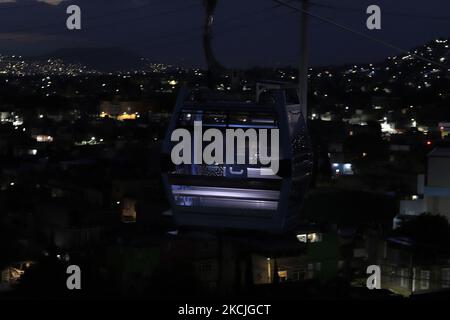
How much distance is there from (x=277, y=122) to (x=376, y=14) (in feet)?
1.97

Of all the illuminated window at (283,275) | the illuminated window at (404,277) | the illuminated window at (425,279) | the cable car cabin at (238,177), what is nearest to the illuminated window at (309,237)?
the illuminated window at (283,275)

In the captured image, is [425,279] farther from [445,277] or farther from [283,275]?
[283,275]

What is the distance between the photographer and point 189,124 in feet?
9.64

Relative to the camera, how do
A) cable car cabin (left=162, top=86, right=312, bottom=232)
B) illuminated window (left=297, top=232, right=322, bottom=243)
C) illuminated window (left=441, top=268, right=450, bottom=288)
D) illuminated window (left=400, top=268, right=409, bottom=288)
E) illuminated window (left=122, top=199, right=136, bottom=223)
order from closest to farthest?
cable car cabin (left=162, top=86, right=312, bottom=232)
illuminated window (left=441, top=268, right=450, bottom=288)
illuminated window (left=400, top=268, right=409, bottom=288)
illuminated window (left=297, top=232, right=322, bottom=243)
illuminated window (left=122, top=199, right=136, bottom=223)

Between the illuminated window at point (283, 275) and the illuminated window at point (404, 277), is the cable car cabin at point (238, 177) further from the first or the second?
the illuminated window at point (404, 277)

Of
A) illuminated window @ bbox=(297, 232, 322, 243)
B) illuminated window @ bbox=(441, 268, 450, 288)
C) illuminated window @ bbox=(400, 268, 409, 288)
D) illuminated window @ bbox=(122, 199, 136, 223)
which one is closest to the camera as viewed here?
illuminated window @ bbox=(441, 268, 450, 288)

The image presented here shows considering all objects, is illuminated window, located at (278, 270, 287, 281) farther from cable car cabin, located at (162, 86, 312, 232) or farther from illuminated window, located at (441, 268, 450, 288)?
cable car cabin, located at (162, 86, 312, 232)

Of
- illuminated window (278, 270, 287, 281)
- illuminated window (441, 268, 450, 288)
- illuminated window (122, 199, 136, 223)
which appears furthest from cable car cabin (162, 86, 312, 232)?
illuminated window (122, 199, 136, 223)

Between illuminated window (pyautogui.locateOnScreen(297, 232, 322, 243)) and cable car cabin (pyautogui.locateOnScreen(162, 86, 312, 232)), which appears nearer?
cable car cabin (pyautogui.locateOnScreen(162, 86, 312, 232))

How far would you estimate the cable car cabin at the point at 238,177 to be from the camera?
2830mm

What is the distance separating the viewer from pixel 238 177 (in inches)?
117

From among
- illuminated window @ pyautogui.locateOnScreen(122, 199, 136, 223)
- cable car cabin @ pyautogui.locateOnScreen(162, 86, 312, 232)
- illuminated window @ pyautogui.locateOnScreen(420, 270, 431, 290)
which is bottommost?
illuminated window @ pyautogui.locateOnScreen(420, 270, 431, 290)

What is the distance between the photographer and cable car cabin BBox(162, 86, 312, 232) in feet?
9.29

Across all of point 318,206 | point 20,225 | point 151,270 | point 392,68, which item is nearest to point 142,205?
point 20,225
